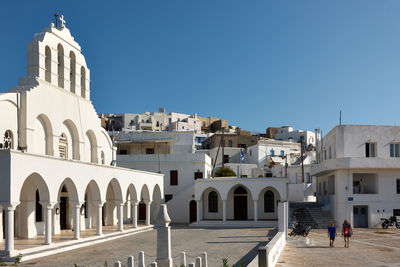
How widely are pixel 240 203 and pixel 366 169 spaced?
11.4 meters

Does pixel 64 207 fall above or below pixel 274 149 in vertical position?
below

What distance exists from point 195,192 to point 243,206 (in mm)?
4860

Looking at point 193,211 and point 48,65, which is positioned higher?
point 48,65

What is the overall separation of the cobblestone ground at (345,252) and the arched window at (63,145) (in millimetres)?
13464

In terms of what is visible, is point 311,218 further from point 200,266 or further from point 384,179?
point 200,266

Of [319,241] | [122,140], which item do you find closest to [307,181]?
[122,140]

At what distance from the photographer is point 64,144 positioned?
1024 inches

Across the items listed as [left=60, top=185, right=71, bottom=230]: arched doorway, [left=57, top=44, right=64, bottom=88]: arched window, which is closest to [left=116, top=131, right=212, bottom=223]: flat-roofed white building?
[left=60, top=185, right=71, bottom=230]: arched doorway

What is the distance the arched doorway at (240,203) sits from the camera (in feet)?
127

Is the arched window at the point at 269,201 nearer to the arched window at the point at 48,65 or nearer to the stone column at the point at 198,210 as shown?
the stone column at the point at 198,210

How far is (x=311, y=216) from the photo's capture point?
33969mm

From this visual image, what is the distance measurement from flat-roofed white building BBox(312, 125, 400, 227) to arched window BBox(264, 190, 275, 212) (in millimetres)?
5950

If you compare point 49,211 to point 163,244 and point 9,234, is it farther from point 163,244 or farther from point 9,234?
point 163,244

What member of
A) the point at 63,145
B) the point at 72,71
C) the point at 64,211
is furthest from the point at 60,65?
the point at 64,211
